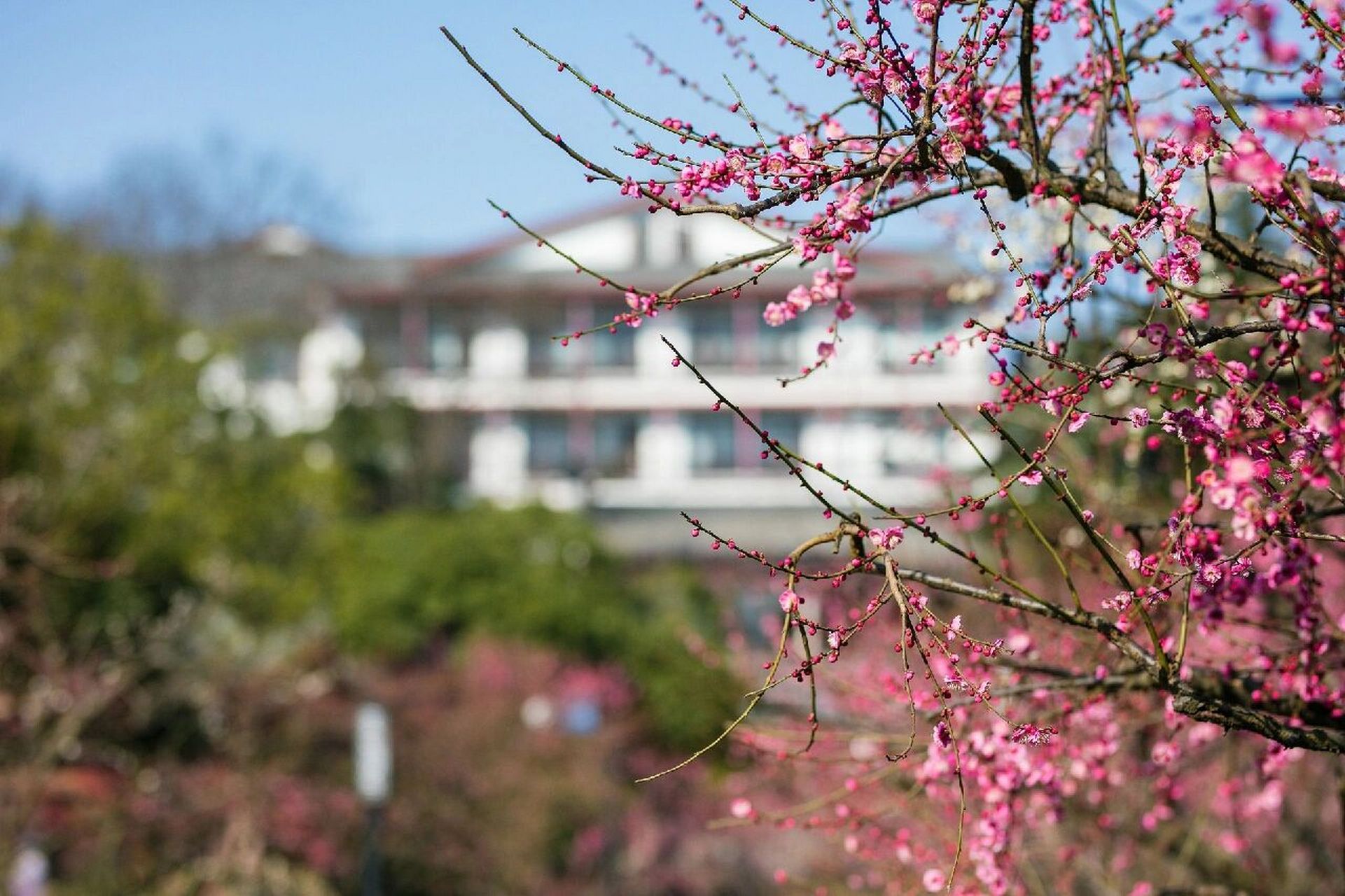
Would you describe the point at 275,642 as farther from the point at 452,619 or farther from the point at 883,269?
the point at 883,269

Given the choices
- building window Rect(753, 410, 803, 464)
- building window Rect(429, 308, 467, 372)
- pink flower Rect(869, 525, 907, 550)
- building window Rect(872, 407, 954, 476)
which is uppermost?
building window Rect(429, 308, 467, 372)

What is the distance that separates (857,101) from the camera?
317 cm

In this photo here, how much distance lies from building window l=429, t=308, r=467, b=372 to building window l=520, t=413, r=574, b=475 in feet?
7.30

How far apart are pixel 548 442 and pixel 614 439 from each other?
1.60 metres

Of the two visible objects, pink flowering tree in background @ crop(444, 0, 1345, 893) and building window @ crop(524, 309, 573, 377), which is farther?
building window @ crop(524, 309, 573, 377)

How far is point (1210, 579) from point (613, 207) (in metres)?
30.8

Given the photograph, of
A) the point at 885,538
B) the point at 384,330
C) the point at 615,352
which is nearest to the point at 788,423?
the point at 615,352

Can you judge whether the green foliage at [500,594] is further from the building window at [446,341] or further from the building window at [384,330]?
the building window at [384,330]

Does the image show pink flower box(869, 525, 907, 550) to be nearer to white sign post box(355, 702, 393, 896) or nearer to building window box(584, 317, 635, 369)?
white sign post box(355, 702, 393, 896)

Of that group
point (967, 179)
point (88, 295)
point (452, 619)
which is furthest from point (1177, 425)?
point (452, 619)

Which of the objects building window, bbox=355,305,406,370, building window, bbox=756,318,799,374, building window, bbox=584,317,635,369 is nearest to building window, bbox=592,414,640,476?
building window, bbox=584,317,635,369

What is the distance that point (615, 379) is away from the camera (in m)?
32.9

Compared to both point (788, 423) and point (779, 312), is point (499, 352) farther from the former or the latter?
point (779, 312)

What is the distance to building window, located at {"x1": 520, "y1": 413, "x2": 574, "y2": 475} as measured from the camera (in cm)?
3331
